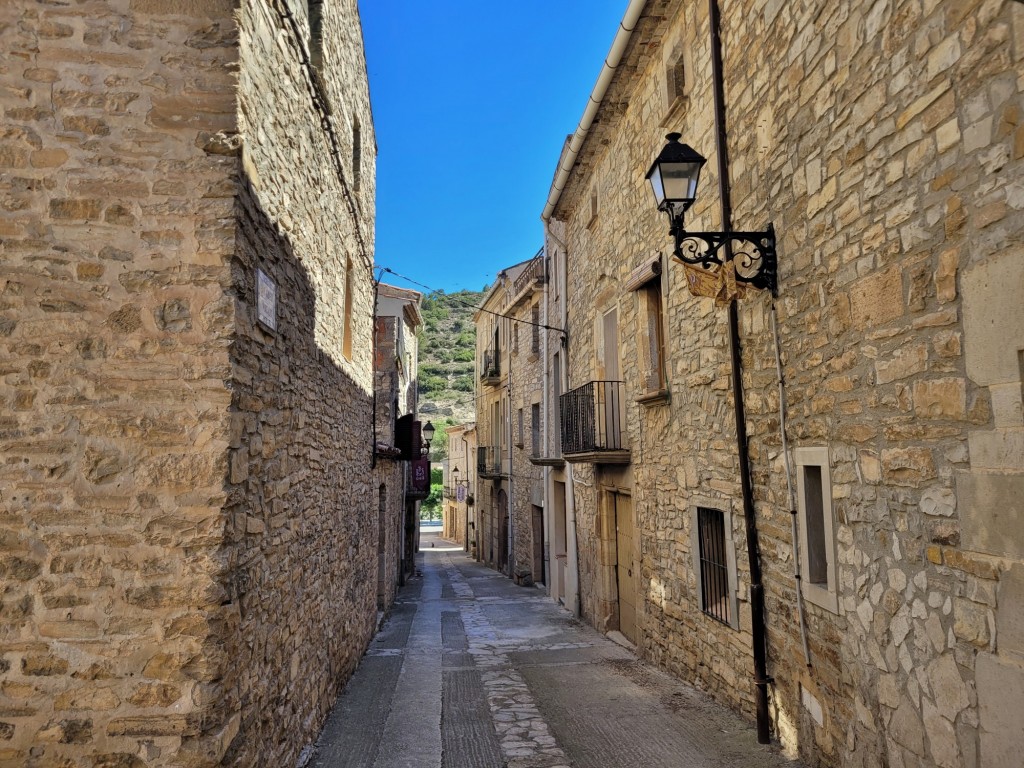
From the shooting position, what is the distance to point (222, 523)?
3215 millimetres

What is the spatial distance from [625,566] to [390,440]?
6.64m

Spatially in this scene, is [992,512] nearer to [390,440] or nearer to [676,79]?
[676,79]

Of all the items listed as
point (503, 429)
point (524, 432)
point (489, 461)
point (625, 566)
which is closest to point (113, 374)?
point (625, 566)

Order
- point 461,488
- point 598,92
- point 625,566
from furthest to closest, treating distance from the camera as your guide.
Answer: point 461,488, point 625,566, point 598,92

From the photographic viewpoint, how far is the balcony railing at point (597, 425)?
889 cm

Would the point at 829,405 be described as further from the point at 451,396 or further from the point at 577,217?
the point at 451,396

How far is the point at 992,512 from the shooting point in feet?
9.43

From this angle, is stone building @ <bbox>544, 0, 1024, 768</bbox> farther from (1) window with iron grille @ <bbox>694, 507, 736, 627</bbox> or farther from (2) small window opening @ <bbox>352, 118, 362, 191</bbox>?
(2) small window opening @ <bbox>352, 118, 362, 191</bbox>

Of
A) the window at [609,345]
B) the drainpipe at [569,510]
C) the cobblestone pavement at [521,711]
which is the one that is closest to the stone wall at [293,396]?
the cobblestone pavement at [521,711]

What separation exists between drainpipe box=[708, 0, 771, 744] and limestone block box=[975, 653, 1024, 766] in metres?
2.21

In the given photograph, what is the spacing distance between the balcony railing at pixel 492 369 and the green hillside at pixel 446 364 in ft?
102

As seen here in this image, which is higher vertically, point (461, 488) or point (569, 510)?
point (569, 510)

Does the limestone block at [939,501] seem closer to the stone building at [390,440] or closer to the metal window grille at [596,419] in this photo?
the metal window grille at [596,419]

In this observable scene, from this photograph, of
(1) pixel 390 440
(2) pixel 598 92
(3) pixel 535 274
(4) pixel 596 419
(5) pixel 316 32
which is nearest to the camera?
(5) pixel 316 32
